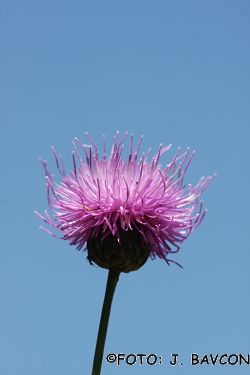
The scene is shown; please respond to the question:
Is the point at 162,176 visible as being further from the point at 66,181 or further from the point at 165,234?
the point at 66,181

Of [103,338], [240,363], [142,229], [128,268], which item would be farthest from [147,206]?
[240,363]

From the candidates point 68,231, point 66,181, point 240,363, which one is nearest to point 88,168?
point 66,181

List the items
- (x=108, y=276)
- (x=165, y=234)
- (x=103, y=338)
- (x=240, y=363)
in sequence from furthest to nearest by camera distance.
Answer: (x=240, y=363) < (x=165, y=234) < (x=108, y=276) < (x=103, y=338)

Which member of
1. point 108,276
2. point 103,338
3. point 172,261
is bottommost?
point 103,338

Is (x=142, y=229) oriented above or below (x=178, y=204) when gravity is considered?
below

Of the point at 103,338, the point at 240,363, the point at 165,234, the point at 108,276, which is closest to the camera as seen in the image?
the point at 103,338

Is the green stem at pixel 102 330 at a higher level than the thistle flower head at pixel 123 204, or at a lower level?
lower

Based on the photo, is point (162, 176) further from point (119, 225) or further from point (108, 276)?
point (108, 276)

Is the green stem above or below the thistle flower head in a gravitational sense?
below

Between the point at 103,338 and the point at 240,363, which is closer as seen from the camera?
the point at 103,338
